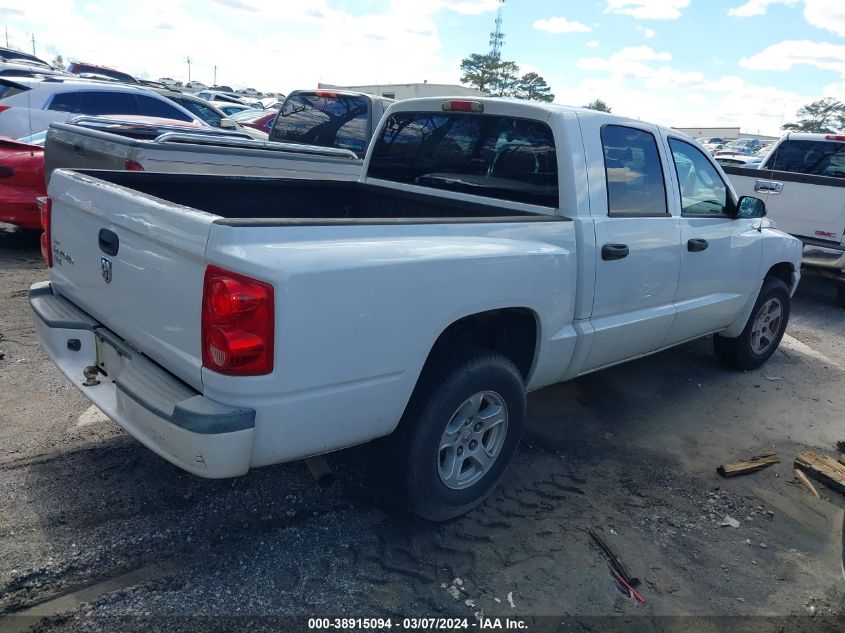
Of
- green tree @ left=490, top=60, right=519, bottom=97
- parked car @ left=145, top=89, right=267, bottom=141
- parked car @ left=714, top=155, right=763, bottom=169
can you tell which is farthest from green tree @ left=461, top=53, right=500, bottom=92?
parked car @ left=145, top=89, right=267, bottom=141

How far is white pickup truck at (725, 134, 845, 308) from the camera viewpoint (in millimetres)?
8133

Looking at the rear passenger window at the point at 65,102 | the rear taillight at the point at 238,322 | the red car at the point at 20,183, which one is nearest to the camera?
the rear taillight at the point at 238,322

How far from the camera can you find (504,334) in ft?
11.7

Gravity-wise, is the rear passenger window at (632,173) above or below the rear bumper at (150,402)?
above

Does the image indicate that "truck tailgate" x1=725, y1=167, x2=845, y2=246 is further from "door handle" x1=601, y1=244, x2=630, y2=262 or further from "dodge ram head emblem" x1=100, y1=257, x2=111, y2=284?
"dodge ram head emblem" x1=100, y1=257, x2=111, y2=284

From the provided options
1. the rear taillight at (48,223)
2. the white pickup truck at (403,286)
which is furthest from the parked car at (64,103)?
the rear taillight at (48,223)

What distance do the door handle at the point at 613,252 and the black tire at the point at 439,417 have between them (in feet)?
2.83

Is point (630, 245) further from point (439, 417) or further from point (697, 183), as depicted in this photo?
point (439, 417)

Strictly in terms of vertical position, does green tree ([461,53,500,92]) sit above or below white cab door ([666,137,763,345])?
above

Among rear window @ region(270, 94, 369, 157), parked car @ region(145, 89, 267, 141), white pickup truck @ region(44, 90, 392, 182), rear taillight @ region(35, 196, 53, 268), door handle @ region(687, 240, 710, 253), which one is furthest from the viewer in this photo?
parked car @ region(145, 89, 267, 141)

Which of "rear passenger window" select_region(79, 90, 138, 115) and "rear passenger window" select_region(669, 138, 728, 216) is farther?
"rear passenger window" select_region(79, 90, 138, 115)

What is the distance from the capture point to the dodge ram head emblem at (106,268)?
9.55 ft

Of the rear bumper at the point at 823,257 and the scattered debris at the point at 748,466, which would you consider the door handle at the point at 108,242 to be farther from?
the rear bumper at the point at 823,257

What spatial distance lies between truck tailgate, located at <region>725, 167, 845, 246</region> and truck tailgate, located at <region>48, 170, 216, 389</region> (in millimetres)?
7652
